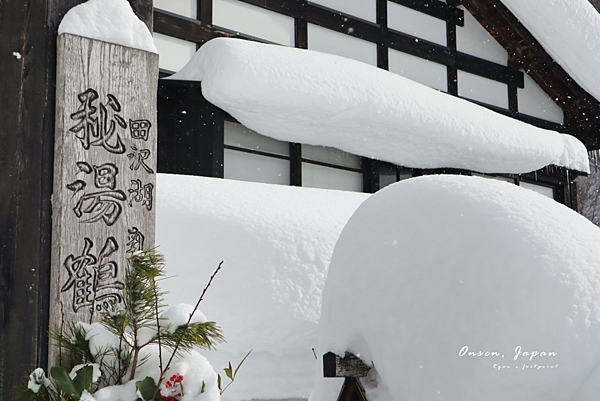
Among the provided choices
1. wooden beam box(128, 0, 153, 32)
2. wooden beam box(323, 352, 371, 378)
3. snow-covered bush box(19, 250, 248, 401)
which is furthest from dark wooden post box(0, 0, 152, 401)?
wooden beam box(323, 352, 371, 378)

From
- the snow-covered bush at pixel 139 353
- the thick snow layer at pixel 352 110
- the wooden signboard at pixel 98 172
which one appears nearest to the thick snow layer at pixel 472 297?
the snow-covered bush at pixel 139 353

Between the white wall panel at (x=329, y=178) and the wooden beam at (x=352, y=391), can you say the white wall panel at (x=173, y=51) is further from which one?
the wooden beam at (x=352, y=391)

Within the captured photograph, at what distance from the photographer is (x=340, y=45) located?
756 cm

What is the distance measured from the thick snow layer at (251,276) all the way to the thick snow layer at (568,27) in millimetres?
6247

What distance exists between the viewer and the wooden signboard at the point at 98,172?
7.41 feet

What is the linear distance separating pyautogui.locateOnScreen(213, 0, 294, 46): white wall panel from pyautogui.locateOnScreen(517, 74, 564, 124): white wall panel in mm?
4809

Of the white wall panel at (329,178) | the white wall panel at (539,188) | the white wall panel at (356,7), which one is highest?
the white wall panel at (356,7)

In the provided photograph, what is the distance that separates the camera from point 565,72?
9.49m

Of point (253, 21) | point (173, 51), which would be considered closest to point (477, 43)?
point (253, 21)

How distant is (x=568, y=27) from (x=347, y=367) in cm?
865

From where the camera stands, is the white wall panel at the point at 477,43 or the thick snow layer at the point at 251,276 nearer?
the thick snow layer at the point at 251,276

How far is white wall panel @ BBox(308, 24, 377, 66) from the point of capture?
732 centimetres

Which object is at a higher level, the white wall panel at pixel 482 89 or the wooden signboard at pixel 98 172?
the white wall panel at pixel 482 89

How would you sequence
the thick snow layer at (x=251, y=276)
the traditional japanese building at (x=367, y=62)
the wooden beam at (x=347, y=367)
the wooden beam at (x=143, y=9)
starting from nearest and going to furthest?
the wooden beam at (x=347, y=367)
the wooden beam at (x=143, y=9)
the thick snow layer at (x=251, y=276)
the traditional japanese building at (x=367, y=62)
